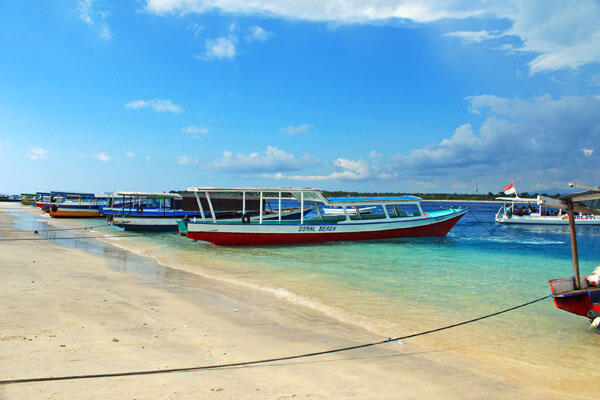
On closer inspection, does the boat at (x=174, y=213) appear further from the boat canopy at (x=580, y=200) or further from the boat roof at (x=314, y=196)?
the boat canopy at (x=580, y=200)

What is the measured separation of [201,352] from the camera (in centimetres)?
482

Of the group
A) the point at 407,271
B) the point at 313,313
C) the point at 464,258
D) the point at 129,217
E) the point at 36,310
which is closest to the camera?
the point at 36,310

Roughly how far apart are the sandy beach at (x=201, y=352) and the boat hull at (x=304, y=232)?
9603 mm

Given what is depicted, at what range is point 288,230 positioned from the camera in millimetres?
18734

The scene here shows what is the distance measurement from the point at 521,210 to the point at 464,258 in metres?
30.6

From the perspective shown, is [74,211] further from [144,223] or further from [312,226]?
[312,226]

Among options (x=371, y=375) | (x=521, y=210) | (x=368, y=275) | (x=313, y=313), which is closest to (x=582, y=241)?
(x=521, y=210)

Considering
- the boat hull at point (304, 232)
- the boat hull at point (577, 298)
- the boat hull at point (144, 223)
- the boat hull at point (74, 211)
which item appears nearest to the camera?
the boat hull at point (577, 298)

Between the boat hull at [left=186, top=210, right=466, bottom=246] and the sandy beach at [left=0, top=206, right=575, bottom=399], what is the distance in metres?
9.60

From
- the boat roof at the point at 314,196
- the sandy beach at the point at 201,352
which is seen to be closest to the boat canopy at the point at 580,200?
the sandy beach at the point at 201,352

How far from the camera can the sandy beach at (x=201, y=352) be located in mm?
3799

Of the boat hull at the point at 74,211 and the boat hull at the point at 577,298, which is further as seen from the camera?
the boat hull at the point at 74,211

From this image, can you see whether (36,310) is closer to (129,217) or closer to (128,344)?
(128,344)

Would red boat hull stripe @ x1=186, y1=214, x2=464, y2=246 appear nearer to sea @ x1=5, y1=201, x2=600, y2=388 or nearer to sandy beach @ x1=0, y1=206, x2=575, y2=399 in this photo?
sea @ x1=5, y1=201, x2=600, y2=388
